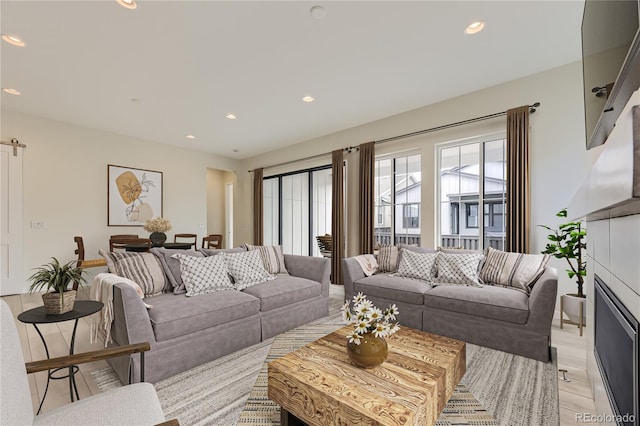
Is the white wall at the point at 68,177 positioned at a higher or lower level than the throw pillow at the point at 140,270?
higher

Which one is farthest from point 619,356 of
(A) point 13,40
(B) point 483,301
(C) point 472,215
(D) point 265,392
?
(A) point 13,40

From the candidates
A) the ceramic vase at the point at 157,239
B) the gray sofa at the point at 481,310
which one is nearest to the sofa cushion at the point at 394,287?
the gray sofa at the point at 481,310

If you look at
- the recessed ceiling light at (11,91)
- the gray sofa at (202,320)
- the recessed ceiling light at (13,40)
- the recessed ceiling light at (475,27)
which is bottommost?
the gray sofa at (202,320)

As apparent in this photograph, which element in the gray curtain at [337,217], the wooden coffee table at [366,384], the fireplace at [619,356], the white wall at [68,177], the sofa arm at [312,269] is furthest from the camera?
the gray curtain at [337,217]

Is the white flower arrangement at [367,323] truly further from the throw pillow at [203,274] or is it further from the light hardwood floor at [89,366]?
the throw pillow at [203,274]

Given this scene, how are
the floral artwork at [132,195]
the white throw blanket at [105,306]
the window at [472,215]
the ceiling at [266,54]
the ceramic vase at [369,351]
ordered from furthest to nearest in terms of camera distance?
the floral artwork at [132,195], the window at [472,215], the ceiling at [266,54], the white throw blanket at [105,306], the ceramic vase at [369,351]

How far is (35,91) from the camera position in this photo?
3.69 metres

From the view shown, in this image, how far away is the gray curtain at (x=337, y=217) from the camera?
5.06 m

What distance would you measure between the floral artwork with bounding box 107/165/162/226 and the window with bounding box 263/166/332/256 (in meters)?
2.30

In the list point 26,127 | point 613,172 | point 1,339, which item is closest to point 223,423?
point 1,339

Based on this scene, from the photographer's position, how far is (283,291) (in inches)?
114

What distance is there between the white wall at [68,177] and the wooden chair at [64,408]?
4.89m

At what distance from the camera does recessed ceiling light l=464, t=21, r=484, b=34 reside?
247cm

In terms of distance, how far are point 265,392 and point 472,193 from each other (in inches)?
136
